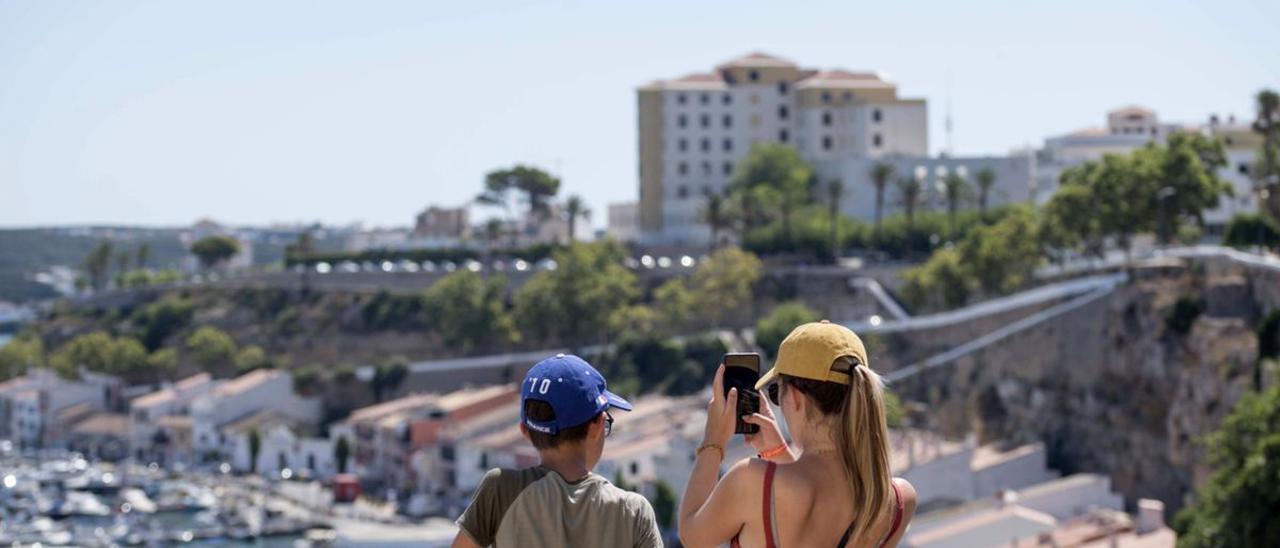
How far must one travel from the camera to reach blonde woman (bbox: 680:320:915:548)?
6.09m

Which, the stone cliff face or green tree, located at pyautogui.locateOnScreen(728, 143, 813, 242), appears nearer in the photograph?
the stone cliff face

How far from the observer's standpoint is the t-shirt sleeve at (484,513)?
6.35 m

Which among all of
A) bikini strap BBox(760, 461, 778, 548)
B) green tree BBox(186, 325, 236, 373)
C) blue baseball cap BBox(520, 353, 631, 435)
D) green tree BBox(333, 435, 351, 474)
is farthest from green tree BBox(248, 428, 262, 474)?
bikini strap BBox(760, 461, 778, 548)

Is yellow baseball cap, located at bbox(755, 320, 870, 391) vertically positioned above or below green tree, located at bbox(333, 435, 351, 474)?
above

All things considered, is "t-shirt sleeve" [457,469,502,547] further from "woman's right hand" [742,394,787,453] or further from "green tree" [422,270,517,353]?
"green tree" [422,270,517,353]

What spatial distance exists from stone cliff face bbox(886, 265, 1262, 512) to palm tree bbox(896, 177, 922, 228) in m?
16.1

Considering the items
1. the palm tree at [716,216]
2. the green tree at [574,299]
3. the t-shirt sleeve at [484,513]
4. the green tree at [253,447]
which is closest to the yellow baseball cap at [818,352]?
the t-shirt sleeve at [484,513]

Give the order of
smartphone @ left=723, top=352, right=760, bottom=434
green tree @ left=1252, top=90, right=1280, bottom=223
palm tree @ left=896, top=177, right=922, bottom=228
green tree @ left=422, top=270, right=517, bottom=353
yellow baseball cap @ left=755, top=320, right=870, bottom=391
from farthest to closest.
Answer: green tree @ left=422, top=270, right=517, bottom=353 < palm tree @ left=896, top=177, right=922, bottom=228 < green tree @ left=1252, top=90, right=1280, bottom=223 < smartphone @ left=723, top=352, right=760, bottom=434 < yellow baseball cap @ left=755, top=320, right=870, bottom=391

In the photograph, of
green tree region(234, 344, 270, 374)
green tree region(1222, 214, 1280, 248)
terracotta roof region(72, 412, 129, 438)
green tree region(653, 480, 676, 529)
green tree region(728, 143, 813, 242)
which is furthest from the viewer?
green tree region(234, 344, 270, 374)

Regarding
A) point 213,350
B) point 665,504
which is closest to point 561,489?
point 665,504

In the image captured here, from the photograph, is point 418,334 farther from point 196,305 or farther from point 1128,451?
point 1128,451

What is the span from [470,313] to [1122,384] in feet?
104

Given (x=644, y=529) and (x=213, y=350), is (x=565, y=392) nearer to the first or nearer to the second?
(x=644, y=529)

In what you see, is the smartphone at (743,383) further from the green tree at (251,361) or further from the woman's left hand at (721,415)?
the green tree at (251,361)
